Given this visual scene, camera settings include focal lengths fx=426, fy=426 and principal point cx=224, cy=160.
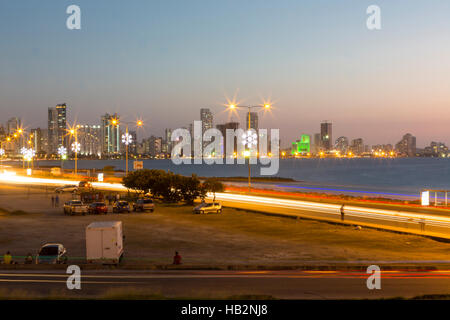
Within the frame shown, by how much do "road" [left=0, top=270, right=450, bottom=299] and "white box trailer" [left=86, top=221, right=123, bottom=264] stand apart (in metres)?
0.94

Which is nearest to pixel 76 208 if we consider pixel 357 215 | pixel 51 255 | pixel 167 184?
pixel 167 184

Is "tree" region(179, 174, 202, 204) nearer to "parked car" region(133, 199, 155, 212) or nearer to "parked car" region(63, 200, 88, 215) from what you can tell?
"parked car" region(133, 199, 155, 212)

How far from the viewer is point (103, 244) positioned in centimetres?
2033

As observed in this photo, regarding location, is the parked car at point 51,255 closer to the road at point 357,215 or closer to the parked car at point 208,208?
the parked car at point 208,208

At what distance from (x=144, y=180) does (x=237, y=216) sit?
1868 cm

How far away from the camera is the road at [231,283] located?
15.0 metres

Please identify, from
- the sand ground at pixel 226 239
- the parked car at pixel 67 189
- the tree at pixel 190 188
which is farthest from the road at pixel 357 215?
the parked car at pixel 67 189

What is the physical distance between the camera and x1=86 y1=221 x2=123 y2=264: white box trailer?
66.5 feet

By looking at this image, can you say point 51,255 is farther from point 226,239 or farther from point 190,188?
point 190,188

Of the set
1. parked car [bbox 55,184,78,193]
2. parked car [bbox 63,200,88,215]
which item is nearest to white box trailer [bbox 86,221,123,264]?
parked car [bbox 63,200,88,215]

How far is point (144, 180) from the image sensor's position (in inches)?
2133

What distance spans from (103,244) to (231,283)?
7016mm

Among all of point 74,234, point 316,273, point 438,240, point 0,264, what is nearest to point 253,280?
point 316,273
